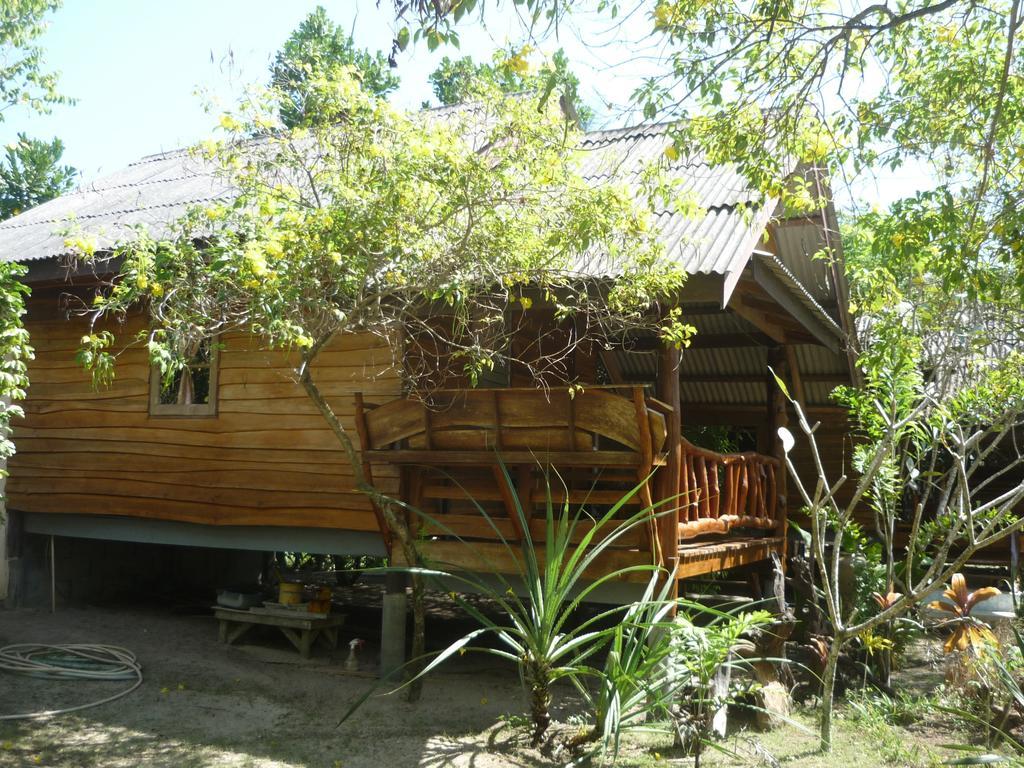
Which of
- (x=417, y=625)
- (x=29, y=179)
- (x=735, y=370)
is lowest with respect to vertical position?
(x=417, y=625)

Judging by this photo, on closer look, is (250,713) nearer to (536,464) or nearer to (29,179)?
(536,464)

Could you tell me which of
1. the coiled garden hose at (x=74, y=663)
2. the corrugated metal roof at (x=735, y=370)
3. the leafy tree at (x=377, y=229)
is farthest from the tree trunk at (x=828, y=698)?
the corrugated metal roof at (x=735, y=370)

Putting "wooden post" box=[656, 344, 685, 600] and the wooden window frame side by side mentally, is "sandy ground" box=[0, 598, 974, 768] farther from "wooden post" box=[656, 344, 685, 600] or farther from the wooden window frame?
the wooden window frame

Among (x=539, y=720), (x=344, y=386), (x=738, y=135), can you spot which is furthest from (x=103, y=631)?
(x=738, y=135)

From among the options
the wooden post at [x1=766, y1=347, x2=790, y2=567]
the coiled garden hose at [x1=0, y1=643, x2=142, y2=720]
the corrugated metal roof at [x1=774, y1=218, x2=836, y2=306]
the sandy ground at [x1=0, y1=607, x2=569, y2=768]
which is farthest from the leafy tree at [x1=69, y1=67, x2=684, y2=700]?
the wooden post at [x1=766, y1=347, x2=790, y2=567]

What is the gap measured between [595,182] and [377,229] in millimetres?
1981

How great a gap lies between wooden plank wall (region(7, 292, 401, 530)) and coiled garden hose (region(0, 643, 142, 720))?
1.55 metres

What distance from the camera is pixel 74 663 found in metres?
7.84

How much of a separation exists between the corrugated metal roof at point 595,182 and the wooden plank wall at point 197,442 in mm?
1150

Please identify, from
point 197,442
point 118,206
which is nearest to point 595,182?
point 197,442

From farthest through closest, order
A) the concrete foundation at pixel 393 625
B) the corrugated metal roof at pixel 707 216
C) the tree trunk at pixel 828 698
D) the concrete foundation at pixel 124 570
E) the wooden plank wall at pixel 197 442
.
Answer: the concrete foundation at pixel 124 570 → the wooden plank wall at pixel 197 442 → the concrete foundation at pixel 393 625 → the corrugated metal roof at pixel 707 216 → the tree trunk at pixel 828 698

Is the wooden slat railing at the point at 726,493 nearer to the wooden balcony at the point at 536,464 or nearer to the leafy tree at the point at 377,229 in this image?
the wooden balcony at the point at 536,464

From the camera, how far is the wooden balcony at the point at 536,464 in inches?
269

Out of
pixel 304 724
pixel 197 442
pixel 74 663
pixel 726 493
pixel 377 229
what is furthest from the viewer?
pixel 197 442
